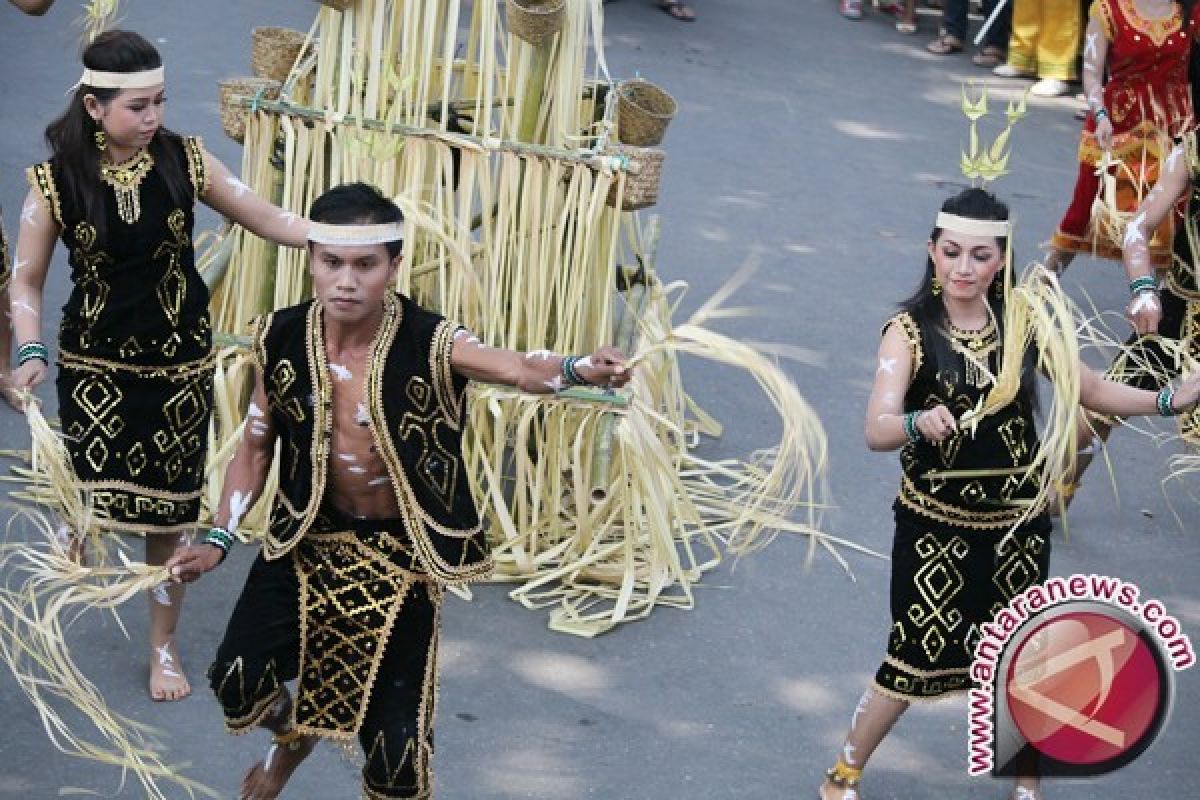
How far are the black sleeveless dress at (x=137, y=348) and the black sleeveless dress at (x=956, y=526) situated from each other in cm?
158

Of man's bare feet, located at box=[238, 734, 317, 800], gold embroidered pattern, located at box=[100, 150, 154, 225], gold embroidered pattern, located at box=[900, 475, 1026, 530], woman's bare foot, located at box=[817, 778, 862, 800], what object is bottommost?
woman's bare foot, located at box=[817, 778, 862, 800]

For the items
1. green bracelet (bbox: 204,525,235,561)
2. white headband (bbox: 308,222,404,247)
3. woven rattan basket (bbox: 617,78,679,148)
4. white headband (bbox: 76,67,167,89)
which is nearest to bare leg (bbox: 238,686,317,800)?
green bracelet (bbox: 204,525,235,561)

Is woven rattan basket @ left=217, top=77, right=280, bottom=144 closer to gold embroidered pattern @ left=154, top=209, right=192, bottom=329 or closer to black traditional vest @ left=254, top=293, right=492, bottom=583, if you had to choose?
gold embroidered pattern @ left=154, top=209, right=192, bottom=329

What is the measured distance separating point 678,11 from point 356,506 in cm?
772

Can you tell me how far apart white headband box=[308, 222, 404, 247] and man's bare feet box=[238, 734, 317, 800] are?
101 cm

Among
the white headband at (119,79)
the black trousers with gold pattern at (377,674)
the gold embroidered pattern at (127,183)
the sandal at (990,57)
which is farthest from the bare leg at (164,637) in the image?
the sandal at (990,57)

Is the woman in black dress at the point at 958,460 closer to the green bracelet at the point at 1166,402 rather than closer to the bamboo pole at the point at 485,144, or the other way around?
the green bracelet at the point at 1166,402

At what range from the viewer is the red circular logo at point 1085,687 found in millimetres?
3807

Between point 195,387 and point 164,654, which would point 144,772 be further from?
point 195,387

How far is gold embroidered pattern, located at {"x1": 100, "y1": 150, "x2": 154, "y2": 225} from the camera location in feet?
14.1

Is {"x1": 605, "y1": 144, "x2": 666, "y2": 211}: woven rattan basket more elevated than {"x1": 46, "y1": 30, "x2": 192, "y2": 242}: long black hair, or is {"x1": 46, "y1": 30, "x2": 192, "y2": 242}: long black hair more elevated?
{"x1": 46, "y1": 30, "x2": 192, "y2": 242}: long black hair

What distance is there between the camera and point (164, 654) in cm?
461

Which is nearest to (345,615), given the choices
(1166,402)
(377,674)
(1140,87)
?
(377,674)

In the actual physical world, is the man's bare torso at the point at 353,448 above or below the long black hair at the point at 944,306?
below
